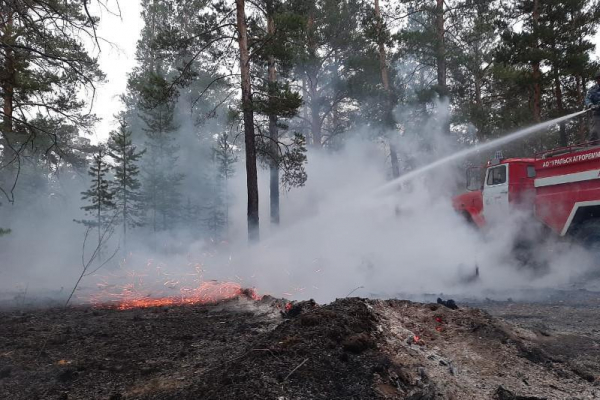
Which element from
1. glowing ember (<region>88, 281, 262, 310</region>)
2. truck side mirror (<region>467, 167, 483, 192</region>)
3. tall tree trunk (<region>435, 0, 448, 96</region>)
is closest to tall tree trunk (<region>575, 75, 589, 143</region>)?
tall tree trunk (<region>435, 0, 448, 96</region>)

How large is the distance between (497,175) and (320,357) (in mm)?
9557

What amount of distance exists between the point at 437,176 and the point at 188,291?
10012 millimetres

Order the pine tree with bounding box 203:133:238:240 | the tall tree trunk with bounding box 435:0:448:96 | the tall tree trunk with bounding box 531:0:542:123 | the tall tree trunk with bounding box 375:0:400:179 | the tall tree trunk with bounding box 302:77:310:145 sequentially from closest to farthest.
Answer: the tall tree trunk with bounding box 531:0:542:123
the tall tree trunk with bounding box 435:0:448:96
the tall tree trunk with bounding box 375:0:400:179
the tall tree trunk with bounding box 302:77:310:145
the pine tree with bounding box 203:133:238:240

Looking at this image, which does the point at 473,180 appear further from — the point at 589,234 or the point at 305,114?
the point at 305,114

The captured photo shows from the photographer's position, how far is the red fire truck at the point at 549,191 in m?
10.1

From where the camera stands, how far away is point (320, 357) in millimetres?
4246

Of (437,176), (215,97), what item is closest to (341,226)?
(437,176)

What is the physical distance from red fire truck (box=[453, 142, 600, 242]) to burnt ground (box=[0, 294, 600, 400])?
3702 mm

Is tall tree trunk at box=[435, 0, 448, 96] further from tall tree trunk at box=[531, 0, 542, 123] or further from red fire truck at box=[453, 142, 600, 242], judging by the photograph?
red fire truck at box=[453, 142, 600, 242]

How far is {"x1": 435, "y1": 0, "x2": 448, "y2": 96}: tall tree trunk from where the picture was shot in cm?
2070

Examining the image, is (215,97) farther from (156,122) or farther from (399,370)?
(399,370)

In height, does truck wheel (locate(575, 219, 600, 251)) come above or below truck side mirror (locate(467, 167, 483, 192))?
below

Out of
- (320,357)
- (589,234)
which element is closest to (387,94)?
(589,234)

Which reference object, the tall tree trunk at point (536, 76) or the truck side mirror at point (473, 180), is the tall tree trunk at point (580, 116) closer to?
the tall tree trunk at point (536, 76)
